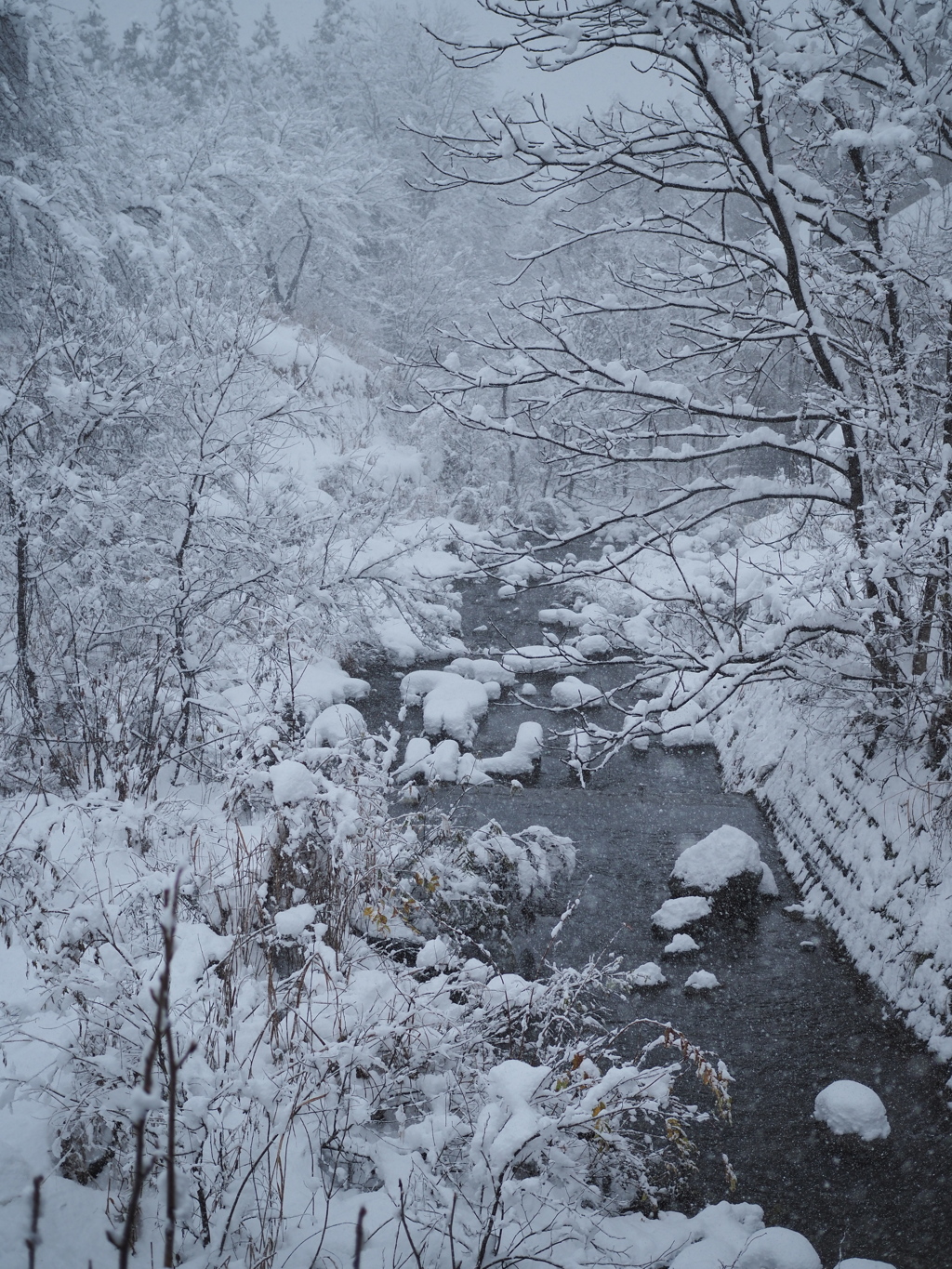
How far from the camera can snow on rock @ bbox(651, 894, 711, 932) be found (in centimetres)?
488

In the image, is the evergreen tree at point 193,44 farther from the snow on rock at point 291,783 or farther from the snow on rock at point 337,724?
the snow on rock at point 291,783

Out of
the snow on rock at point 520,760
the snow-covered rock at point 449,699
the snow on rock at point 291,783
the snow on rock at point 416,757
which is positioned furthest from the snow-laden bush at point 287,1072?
the snow-covered rock at point 449,699

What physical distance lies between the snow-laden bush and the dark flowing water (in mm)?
402

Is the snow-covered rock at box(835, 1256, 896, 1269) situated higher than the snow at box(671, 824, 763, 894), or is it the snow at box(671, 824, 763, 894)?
the snow at box(671, 824, 763, 894)

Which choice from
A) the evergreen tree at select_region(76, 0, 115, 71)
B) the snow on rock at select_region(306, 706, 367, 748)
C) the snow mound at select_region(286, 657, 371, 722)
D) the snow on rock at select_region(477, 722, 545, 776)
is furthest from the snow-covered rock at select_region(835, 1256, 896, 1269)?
the evergreen tree at select_region(76, 0, 115, 71)

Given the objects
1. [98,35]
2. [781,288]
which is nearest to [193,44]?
[98,35]

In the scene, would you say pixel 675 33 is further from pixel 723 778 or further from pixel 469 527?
pixel 469 527

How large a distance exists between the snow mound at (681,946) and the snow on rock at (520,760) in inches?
118

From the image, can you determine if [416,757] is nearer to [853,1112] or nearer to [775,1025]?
[775,1025]

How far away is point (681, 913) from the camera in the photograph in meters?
4.94

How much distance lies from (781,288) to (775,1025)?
4.22 metres

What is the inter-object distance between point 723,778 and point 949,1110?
14.4 ft

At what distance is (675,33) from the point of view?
8.61 ft

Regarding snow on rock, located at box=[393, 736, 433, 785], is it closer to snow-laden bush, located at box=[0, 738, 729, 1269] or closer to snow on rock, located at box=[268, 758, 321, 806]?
snow on rock, located at box=[268, 758, 321, 806]
